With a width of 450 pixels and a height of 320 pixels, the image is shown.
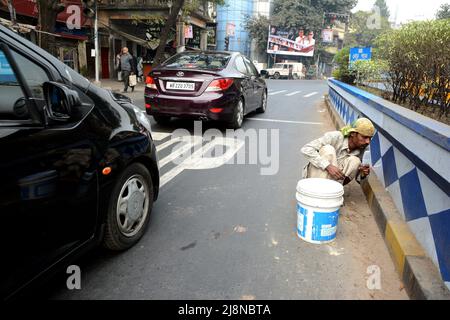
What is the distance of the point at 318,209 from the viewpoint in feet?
9.82

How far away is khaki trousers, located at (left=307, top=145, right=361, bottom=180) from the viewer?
3607 millimetres

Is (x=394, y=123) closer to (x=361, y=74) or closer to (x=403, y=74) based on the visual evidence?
(x=403, y=74)

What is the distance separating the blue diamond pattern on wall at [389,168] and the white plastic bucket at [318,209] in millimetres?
909

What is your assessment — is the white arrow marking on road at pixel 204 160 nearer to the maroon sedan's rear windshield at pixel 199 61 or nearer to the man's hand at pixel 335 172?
the maroon sedan's rear windshield at pixel 199 61

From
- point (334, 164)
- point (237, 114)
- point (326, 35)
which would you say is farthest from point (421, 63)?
point (326, 35)

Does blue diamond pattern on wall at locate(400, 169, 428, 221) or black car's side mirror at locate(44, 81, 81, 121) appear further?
blue diamond pattern on wall at locate(400, 169, 428, 221)

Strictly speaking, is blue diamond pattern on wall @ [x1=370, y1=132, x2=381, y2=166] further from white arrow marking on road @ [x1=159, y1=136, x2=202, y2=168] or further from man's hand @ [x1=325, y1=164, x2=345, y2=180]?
white arrow marking on road @ [x1=159, y1=136, x2=202, y2=168]

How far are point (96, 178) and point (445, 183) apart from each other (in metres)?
2.21

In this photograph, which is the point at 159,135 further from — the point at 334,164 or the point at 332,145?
the point at 334,164

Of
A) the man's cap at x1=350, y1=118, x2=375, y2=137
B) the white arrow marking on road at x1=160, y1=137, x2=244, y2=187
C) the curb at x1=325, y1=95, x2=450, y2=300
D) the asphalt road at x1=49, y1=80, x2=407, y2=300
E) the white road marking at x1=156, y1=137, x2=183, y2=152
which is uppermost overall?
the man's cap at x1=350, y1=118, x2=375, y2=137

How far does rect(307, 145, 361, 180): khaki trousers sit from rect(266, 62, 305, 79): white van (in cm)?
4025

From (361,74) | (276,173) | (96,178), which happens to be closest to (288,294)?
(96,178)

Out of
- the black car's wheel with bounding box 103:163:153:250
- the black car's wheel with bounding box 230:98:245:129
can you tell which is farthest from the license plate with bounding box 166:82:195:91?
the black car's wheel with bounding box 103:163:153:250

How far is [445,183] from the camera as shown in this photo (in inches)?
92.7
